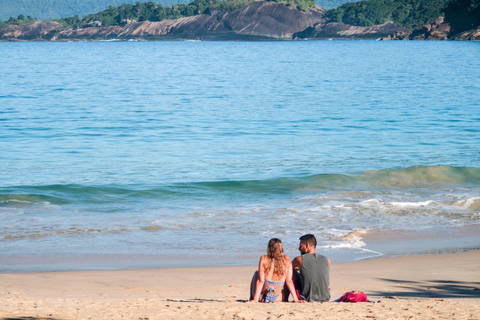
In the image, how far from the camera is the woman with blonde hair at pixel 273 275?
6.23 m

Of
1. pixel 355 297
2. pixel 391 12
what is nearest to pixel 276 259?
pixel 355 297

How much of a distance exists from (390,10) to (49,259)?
185m

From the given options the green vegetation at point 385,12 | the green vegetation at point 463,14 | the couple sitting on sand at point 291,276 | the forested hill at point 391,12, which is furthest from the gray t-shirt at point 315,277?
the green vegetation at point 385,12

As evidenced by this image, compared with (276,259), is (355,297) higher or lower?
lower

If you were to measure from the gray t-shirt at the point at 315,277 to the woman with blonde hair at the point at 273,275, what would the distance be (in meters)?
0.21

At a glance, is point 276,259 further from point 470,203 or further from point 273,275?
point 470,203

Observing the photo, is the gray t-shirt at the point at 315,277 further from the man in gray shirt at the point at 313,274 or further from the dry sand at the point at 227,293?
the dry sand at the point at 227,293

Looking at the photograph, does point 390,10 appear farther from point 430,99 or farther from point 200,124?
point 200,124

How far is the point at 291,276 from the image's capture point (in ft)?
20.8

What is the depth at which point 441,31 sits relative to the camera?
479 ft


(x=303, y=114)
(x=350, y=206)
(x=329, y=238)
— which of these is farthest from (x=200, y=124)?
(x=329, y=238)

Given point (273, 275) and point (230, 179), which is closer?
point (273, 275)

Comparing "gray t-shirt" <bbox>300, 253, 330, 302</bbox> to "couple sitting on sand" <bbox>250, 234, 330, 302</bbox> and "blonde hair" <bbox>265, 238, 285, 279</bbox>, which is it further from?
"blonde hair" <bbox>265, 238, 285, 279</bbox>

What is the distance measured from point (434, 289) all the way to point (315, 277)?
A: 1.79 meters
